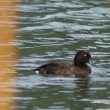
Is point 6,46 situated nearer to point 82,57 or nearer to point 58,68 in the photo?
point 58,68

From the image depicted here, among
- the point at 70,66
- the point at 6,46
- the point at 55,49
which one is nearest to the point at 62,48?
the point at 55,49

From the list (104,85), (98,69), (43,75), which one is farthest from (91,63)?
(104,85)

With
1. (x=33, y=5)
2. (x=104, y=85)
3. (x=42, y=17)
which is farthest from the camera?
(x=33, y=5)

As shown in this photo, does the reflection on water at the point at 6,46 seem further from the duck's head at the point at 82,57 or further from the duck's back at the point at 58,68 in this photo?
the duck's head at the point at 82,57

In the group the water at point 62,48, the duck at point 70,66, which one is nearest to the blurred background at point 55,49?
the water at point 62,48

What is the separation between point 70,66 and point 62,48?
1.14 m

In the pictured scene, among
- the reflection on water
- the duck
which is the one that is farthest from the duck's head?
the reflection on water

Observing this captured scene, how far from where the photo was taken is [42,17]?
1850 cm

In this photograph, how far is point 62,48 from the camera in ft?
47.4

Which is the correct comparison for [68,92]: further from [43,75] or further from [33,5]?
[33,5]

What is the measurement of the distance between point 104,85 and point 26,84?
134cm

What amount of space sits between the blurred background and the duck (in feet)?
0.57

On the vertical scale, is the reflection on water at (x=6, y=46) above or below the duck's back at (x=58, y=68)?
above

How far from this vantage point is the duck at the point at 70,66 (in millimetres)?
Answer: 12430
